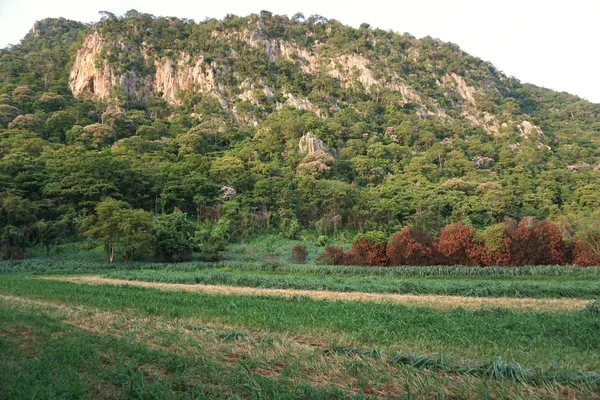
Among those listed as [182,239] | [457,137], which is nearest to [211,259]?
[182,239]

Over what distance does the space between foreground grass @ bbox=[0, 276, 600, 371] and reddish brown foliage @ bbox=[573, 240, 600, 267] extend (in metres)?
27.9

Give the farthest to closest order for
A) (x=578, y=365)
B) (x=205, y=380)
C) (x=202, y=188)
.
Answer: (x=202, y=188), (x=578, y=365), (x=205, y=380)

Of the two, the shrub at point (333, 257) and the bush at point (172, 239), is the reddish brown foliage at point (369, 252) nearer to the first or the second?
→ the shrub at point (333, 257)

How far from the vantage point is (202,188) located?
5250cm

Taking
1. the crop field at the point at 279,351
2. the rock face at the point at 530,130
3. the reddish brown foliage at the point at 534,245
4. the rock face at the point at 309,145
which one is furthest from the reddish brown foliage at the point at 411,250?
the rock face at the point at 530,130

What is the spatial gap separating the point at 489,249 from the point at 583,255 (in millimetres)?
8582

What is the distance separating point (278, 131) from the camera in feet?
267

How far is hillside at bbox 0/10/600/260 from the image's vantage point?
5122cm

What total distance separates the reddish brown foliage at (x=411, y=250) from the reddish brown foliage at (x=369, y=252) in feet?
3.23

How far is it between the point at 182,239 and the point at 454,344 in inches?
1323

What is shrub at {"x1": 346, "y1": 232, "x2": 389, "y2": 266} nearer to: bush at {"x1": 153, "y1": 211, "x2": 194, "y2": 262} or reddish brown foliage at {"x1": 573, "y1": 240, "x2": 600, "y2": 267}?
bush at {"x1": 153, "y1": 211, "x2": 194, "y2": 262}

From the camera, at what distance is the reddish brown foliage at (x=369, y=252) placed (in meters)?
36.9

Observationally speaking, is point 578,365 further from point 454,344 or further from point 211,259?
point 211,259

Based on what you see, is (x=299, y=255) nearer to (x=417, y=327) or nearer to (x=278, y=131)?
(x=417, y=327)
